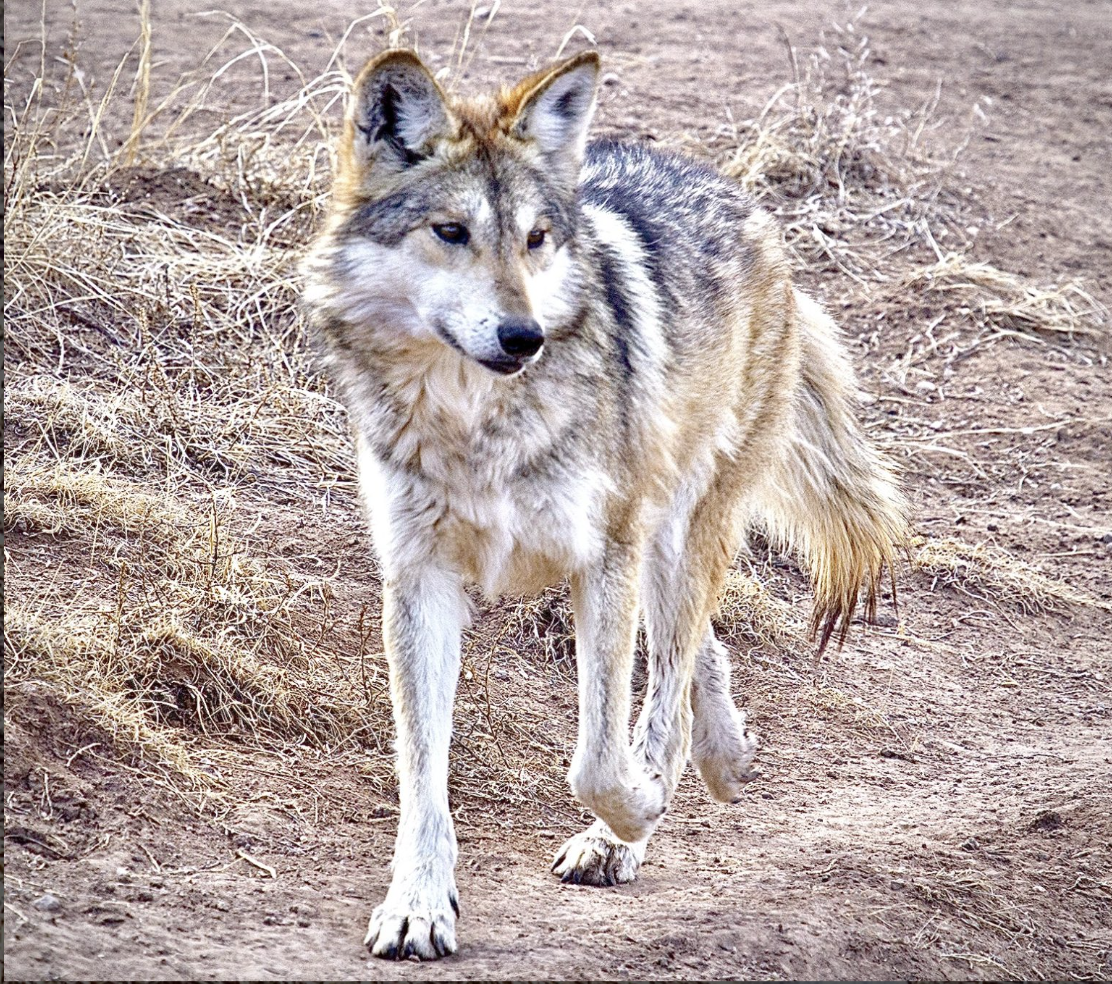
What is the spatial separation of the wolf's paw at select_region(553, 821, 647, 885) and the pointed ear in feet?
6.34

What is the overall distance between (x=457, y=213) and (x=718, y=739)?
6.56ft

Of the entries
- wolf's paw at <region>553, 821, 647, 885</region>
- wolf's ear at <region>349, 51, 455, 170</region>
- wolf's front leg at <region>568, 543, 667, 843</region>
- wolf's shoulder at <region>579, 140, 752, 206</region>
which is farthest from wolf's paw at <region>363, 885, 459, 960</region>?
wolf's shoulder at <region>579, 140, 752, 206</region>

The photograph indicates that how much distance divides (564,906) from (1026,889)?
4.55ft

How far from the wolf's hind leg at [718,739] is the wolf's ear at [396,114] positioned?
2003 millimetres

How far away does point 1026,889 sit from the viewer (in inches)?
162

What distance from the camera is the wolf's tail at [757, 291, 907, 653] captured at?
17.1 feet

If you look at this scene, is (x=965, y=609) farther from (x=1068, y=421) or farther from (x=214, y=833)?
(x=214, y=833)

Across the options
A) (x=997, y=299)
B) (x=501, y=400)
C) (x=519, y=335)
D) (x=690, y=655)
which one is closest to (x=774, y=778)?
(x=690, y=655)

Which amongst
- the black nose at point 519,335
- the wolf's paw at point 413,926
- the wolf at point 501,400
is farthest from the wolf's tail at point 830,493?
the wolf's paw at point 413,926

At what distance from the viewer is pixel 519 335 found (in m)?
3.38

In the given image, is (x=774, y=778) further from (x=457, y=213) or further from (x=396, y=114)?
(x=396, y=114)

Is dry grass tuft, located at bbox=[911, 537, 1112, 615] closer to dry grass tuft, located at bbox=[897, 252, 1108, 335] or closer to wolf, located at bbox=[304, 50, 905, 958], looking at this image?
dry grass tuft, located at bbox=[897, 252, 1108, 335]

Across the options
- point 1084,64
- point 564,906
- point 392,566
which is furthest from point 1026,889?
point 1084,64

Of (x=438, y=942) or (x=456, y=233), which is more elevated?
(x=456, y=233)
